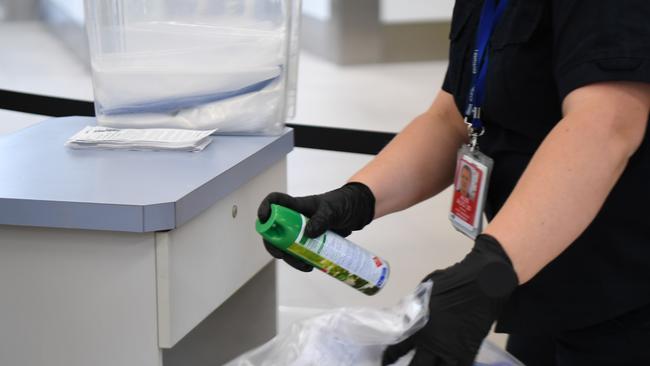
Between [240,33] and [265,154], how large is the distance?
0.75 feet

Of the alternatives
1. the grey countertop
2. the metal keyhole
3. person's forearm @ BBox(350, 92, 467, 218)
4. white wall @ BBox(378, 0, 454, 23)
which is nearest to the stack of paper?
the grey countertop

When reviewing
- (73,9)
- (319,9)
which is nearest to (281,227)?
(319,9)

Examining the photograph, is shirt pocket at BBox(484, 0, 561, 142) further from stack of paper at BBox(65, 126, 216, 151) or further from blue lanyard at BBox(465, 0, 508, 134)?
stack of paper at BBox(65, 126, 216, 151)

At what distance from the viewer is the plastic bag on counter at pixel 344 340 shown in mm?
1048

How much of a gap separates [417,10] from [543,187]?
241 inches

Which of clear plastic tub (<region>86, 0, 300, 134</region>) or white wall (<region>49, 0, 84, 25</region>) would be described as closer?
clear plastic tub (<region>86, 0, 300, 134</region>)

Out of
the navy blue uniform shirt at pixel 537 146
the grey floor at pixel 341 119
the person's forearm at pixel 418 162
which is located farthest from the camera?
the grey floor at pixel 341 119

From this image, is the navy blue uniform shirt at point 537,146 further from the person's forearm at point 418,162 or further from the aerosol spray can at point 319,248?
the aerosol spray can at point 319,248

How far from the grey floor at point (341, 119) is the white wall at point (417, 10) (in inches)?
14.6

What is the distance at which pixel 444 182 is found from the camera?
1.43 metres

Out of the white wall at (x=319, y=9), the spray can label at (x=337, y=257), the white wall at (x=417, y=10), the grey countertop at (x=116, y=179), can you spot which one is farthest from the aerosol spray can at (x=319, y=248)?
the white wall at (x=417, y=10)

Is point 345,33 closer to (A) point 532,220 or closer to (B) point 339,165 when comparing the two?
(B) point 339,165

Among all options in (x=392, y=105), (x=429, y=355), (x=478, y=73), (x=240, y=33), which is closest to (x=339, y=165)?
(x=392, y=105)

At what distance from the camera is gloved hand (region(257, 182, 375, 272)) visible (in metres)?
1.18
